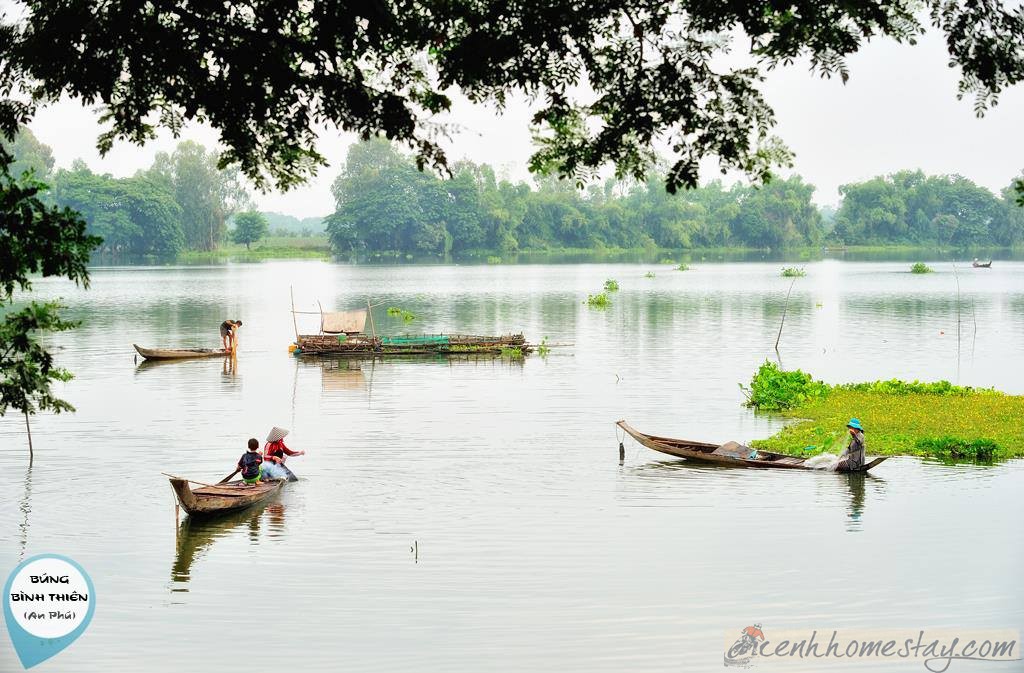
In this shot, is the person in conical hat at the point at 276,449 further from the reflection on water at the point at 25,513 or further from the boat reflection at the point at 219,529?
the reflection on water at the point at 25,513

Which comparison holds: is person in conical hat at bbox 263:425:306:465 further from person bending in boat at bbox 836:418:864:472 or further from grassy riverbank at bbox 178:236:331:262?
grassy riverbank at bbox 178:236:331:262

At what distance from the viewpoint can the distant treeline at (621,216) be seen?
168 metres

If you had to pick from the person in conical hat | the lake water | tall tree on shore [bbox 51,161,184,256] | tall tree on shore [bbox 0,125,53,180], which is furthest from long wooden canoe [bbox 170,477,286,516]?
tall tree on shore [bbox 0,125,53,180]

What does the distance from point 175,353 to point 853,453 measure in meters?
29.9

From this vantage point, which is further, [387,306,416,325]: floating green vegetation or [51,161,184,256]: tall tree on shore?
[51,161,184,256]: tall tree on shore

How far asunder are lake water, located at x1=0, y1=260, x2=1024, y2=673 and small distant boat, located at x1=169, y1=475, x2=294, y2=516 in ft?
0.89

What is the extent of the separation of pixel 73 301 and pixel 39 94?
73189 mm

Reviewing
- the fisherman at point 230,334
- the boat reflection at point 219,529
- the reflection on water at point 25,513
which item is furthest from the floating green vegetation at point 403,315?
the boat reflection at point 219,529

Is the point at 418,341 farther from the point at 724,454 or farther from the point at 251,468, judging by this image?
the point at 251,468

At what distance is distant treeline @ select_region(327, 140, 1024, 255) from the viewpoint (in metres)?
168

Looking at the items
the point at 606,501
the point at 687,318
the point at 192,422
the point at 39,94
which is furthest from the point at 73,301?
the point at 39,94

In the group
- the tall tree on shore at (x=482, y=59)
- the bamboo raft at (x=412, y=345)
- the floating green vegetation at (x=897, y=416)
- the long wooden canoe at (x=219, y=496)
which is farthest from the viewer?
the bamboo raft at (x=412, y=345)

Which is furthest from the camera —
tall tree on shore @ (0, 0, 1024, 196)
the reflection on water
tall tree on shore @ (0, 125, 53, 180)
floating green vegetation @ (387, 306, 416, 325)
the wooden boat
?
tall tree on shore @ (0, 125, 53, 180)

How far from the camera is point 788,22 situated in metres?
11.1
